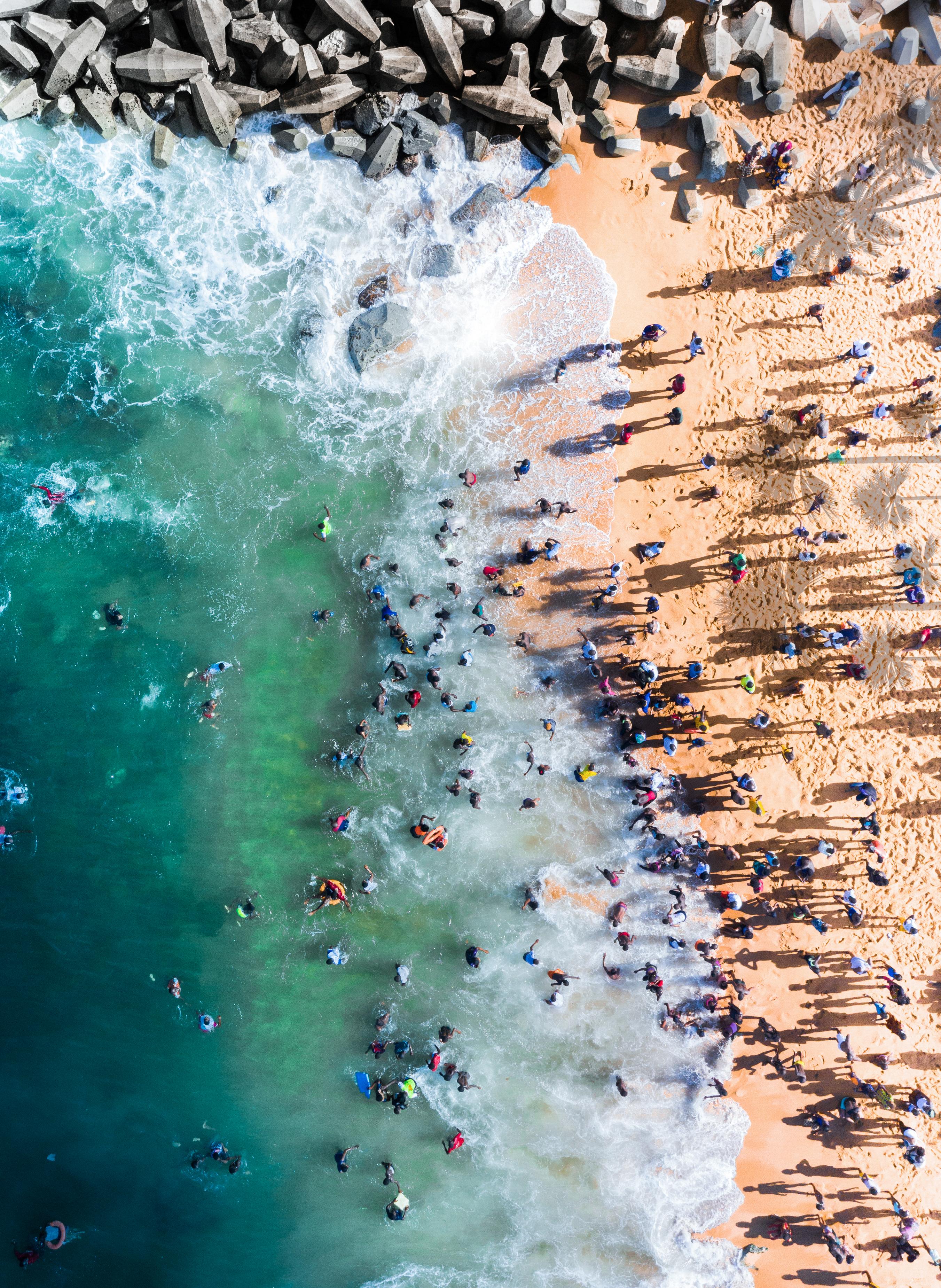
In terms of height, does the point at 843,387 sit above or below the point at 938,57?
below

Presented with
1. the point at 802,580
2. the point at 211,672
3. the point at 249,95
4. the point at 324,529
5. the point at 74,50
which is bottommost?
the point at 802,580

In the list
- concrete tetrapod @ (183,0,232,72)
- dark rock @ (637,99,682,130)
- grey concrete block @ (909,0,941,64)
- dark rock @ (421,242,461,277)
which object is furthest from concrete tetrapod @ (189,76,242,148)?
grey concrete block @ (909,0,941,64)

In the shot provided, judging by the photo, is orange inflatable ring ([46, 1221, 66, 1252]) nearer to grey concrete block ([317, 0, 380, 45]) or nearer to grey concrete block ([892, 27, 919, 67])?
grey concrete block ([317, 0, 380, 45])

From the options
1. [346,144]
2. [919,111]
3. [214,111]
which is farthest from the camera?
[919,111]

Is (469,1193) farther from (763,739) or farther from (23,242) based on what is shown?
(23,242)

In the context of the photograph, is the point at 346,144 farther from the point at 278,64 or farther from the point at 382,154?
the point at 278,64

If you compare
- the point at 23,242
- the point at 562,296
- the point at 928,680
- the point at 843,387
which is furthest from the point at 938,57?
the point at 23,242

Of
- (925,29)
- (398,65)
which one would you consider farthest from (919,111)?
(398,65)

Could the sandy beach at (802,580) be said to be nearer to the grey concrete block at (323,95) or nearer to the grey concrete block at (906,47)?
the grey concrete block at (906,47)
